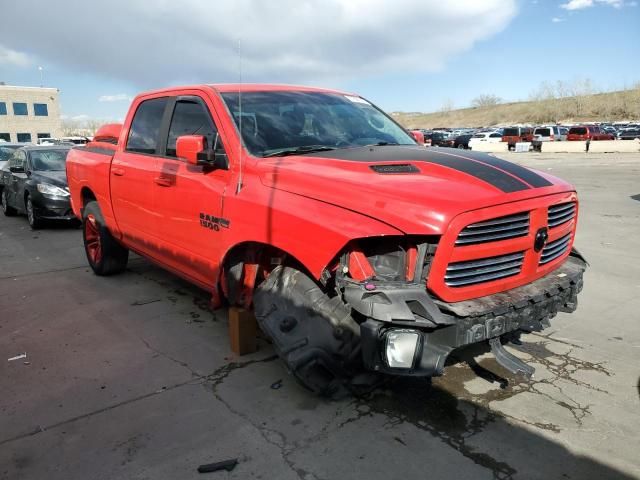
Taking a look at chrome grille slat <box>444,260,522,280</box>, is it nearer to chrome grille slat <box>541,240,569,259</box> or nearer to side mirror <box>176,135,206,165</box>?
chrome grille slat <box>541,240,569,259</box>

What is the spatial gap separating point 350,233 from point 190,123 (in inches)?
89.1

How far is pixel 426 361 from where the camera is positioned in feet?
8.90

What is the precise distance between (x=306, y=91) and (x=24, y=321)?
11.3ft

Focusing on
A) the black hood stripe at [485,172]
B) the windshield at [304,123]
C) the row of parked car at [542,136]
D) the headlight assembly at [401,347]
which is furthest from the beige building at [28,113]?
the headlight assembly at [401,347]

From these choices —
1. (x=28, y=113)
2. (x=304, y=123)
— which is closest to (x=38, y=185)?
(x=304, y=123)

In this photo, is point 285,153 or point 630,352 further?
point 630,352

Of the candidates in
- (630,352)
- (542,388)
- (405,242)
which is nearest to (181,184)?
(405,242)

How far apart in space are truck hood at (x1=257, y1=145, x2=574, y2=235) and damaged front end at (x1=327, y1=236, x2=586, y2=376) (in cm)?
17

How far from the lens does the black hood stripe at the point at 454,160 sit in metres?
3.06

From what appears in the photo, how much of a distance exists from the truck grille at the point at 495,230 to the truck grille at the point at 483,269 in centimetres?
12

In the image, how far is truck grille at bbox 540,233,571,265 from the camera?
326cm

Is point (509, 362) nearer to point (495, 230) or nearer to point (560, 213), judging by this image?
point (495, 230)

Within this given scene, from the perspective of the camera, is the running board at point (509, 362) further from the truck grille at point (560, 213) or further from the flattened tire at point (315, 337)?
the truck grille at point (560, 213)

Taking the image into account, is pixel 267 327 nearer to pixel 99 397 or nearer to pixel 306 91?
pixel 99 397
